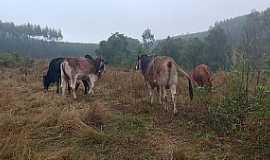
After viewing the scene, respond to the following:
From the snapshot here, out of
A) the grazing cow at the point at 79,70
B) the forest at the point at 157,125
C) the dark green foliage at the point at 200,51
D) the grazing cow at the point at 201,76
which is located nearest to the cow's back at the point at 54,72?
the grazing cow at the point at 79,70

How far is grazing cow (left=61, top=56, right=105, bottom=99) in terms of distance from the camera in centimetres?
1208

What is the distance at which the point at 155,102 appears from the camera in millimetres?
10328

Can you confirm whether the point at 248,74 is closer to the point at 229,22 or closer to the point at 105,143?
the point at 105,143

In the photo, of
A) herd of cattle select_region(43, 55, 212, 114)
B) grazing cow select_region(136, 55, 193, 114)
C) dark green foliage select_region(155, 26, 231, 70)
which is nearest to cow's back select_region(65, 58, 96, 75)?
herd of cattle select_region(43, 55, 212, 114)

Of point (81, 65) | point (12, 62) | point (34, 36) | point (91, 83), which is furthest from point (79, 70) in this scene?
point (34, 36)

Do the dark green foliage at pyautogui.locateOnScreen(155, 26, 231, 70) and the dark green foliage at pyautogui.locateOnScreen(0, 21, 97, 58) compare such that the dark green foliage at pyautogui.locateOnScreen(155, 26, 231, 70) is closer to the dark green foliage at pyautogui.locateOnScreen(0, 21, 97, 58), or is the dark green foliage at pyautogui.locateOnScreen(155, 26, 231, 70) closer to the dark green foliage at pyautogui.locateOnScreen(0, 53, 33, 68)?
the dark green foliage at pyautogui.locateOnScreen(0, 53, 33, 68)

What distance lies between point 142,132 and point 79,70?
578 cm

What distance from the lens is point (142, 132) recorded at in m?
7.13

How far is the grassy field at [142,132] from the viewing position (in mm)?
6016

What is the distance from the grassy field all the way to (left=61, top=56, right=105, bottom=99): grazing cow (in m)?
2.84

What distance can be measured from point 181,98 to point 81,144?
4665 mm

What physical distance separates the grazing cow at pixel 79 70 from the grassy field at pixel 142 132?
2.84 metres

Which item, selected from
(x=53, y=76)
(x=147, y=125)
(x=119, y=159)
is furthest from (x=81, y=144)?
(x=53, y=76)

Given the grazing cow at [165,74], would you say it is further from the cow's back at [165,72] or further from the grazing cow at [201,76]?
the grazing cow at [201,76]
